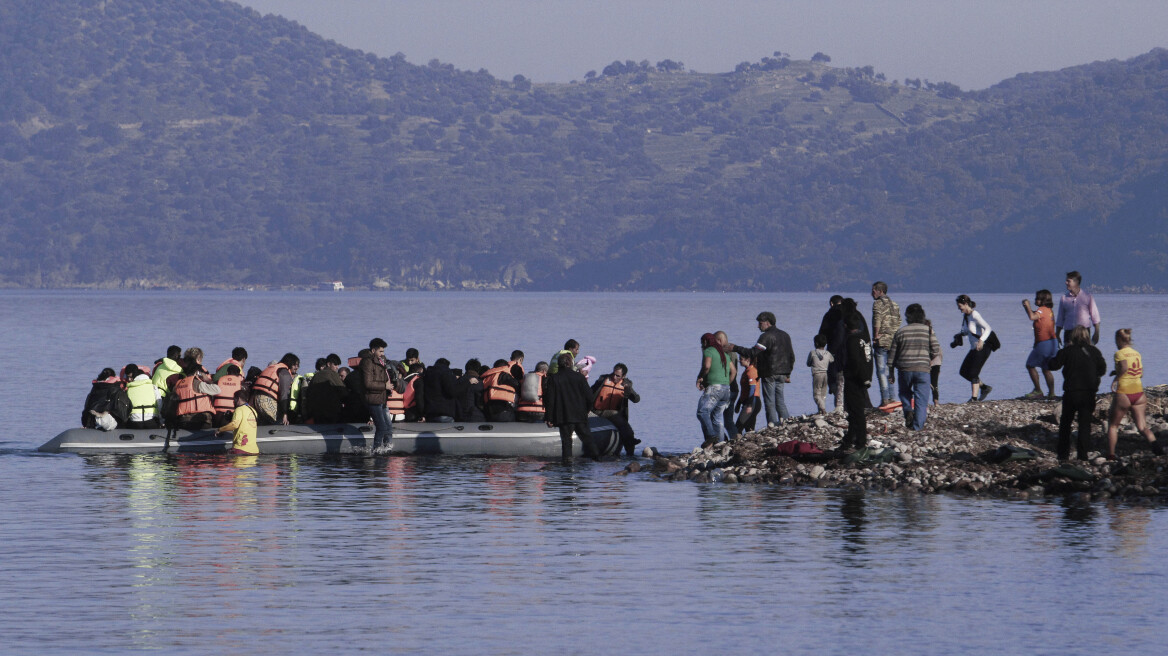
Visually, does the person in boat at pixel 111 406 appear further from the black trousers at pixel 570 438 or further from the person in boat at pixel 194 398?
the black trousers at pixel 570 438

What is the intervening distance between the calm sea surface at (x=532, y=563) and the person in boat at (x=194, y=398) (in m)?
0.86

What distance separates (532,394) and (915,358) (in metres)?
6.43

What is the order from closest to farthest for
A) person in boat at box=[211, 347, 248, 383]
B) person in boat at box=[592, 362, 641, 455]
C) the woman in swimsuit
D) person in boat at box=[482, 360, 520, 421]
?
1. the woman in swimsuit
2. person in boat at box=[211, 347, 248, 383]
3. person in boat at box=[592, 362, 641, 455]
4. person in boat at box=[482, 360, 520, 421]

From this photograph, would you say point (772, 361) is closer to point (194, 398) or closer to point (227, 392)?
point (227, 392)

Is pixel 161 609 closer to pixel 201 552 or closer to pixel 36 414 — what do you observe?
pixel 201 552

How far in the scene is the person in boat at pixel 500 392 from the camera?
90.0 feet

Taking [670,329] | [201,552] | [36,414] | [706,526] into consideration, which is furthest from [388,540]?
[670,329]

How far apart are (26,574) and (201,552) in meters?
1.81

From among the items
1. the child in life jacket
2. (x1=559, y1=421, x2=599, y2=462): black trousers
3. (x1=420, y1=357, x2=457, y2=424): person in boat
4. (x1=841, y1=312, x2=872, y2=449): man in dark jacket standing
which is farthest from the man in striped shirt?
(x1=420, y1=357, x2=457, y2=424): person in boat

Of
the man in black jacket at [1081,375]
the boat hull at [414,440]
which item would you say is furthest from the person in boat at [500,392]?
the man in black jacket at [1081,375]

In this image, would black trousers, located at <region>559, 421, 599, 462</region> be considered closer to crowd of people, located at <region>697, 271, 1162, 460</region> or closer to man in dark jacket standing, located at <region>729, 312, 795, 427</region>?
crowd of people, located at <region>697, 271, 1162, 460</region>

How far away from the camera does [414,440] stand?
2723cm

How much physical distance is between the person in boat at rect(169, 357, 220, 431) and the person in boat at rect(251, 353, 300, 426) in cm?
78

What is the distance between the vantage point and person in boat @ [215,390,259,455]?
1056 inches
